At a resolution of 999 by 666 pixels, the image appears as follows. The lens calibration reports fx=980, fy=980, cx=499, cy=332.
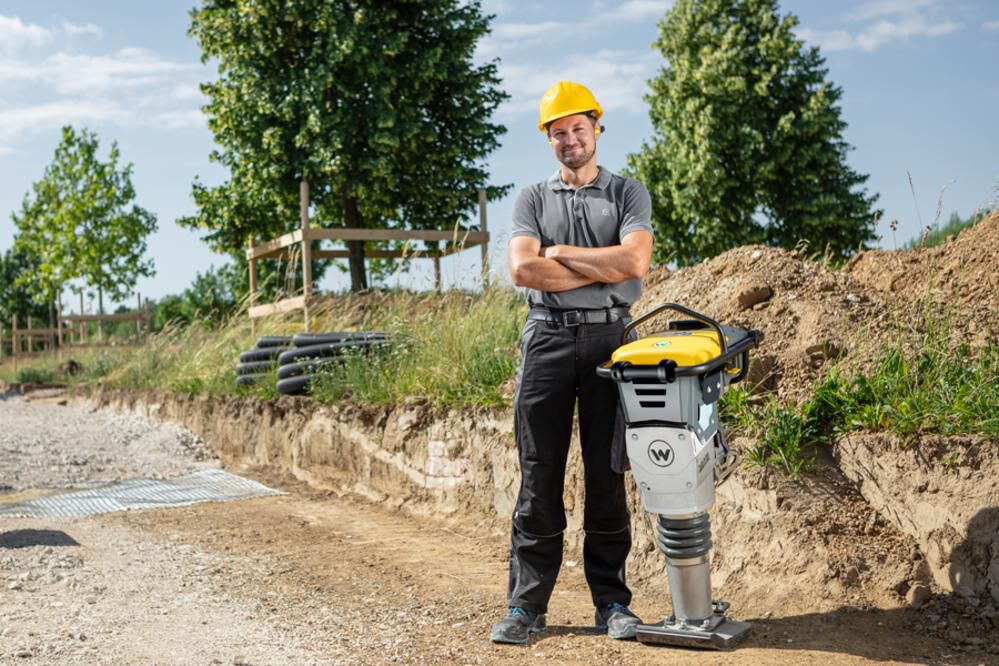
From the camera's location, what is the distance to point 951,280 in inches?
245

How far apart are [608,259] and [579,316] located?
0.28 m

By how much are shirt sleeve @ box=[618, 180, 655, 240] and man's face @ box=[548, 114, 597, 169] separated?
0.77 feet

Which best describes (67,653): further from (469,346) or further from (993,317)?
(993,317)

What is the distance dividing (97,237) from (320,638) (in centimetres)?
2873

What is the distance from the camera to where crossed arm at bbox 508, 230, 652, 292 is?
405cm

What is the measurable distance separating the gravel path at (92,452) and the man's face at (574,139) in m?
7.03

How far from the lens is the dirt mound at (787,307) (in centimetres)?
558

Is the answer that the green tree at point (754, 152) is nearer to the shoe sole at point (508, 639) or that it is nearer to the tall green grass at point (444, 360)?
the tall green grass at point (444, 360)

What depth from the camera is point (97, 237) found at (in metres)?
30.3

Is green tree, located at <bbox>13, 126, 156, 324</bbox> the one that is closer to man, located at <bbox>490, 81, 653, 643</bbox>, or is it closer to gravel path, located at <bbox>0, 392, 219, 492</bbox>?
gravel path, located at <bbox>0, 392, 219, 492</bbox>

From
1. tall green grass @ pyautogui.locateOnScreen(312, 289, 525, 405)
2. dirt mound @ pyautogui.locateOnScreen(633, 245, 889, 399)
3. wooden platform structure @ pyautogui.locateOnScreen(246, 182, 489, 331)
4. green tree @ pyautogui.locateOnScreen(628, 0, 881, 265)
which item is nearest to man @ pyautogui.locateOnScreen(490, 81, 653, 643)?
dirt mound @ pyautogui.locateOnScreen(633, 245, 889, 399)

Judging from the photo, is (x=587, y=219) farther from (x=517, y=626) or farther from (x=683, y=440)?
(x=517, y=626)

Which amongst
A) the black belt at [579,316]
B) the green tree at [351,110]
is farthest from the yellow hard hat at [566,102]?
the green tree at [351,110]

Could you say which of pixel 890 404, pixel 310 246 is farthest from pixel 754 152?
pixel 890 404
